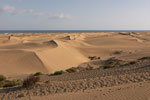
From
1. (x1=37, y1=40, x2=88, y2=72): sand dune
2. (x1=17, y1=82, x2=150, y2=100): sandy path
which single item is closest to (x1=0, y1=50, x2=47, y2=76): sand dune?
(x1=37, y1=40, x2=88, y2=72): sand dune

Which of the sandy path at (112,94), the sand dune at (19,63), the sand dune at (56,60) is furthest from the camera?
the sand dune at (56,60)

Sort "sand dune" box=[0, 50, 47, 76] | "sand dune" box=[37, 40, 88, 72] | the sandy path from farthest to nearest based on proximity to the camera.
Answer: "sand dune" box=[37, 40, 88, 72]
"sand dune" box=[0, 50, 47, 76]
the sandy path

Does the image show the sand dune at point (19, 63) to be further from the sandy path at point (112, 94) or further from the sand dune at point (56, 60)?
the sandy path at point (112, 94)

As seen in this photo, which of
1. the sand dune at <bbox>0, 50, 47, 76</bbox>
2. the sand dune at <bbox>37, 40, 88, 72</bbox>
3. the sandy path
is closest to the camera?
the sandy path

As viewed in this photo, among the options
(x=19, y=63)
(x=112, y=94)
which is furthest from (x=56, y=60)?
(x=112, y=94)

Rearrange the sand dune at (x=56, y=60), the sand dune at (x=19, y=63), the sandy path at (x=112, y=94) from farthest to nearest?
the sand dune at (x=56, y=60) < the sand dune at (x=19, y=63) < the sandy path at (x=112, y=94)

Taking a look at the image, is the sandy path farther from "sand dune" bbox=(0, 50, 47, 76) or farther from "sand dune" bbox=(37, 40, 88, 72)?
"sand dune" bbox=(37, 40, 88, 72)

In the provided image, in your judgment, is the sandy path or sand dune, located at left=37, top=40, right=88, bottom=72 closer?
the sandy path

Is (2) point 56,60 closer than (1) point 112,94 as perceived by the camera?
No

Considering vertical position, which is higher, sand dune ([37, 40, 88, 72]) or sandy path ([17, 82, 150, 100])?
sandy path ([17, 82, 150, 100])

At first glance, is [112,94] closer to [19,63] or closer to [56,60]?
[19,63]

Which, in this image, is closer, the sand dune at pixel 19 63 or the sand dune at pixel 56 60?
the sand dune at pixel 19 63

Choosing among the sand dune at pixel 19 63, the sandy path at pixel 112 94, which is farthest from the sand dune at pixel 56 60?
the sandy path at pixel 112 94

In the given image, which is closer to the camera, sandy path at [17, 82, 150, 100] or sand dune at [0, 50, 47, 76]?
sandy path at [17, 82, 150, 100]
